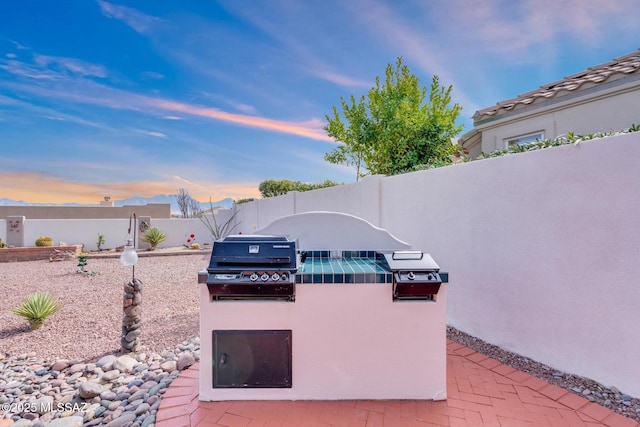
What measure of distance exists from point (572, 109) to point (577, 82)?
1.67 feet

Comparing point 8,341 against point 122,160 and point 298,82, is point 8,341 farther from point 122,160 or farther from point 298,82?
point 122,160

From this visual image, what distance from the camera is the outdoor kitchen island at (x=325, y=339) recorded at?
110 inches

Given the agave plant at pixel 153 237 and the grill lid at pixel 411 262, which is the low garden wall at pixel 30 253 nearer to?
the agave plant at pixel 153 237

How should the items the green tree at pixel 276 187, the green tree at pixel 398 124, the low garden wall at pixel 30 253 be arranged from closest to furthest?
the green tree at pixel 398 124, the low garden wall at pixel 30 253, the green tree at pixel 276 187

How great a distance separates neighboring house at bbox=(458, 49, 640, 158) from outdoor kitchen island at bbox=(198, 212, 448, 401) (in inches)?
216

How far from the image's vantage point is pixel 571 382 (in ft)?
10.4

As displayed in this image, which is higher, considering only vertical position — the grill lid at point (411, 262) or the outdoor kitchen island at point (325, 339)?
the grill lid at point (411, 262)

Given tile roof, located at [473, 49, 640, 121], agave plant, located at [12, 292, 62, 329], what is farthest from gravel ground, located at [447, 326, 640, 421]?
agave plant, located at [12, 292, 62, 329]

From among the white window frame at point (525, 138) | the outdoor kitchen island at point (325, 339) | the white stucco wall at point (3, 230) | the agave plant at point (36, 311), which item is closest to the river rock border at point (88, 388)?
the outdoor kitchen island at point (325, 339)

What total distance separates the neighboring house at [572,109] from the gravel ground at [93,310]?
25.7 feet

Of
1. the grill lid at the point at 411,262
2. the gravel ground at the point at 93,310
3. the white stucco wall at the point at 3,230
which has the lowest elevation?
the gravel ground at the point at 93,310

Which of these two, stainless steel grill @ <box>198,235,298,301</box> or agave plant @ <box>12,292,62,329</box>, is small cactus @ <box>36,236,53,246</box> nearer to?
agave plant @ <box>12,292,62,329</box>

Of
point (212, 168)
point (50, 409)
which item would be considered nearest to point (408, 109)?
point (50, 409)

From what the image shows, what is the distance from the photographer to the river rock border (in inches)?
117
